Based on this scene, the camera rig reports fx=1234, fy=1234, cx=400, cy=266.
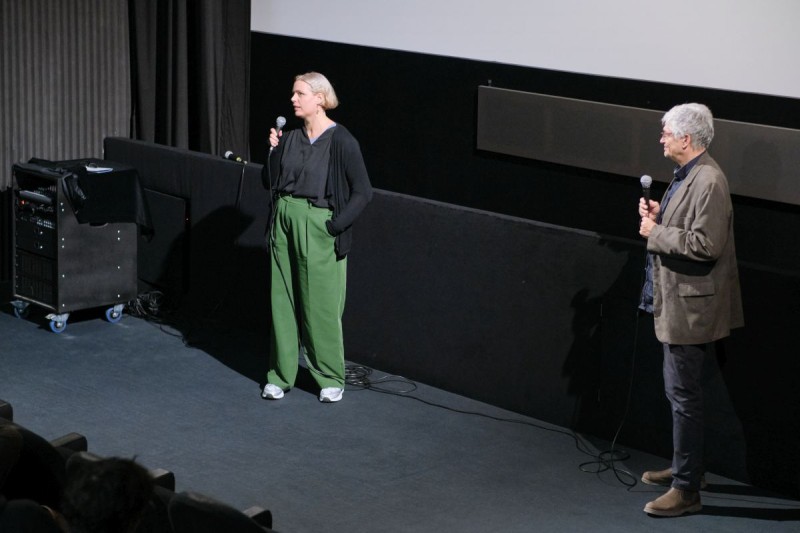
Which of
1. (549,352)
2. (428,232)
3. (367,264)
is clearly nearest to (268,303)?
(367,264)

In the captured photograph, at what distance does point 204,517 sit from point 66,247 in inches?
163

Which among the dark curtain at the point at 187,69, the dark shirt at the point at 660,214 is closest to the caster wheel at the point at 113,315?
the dark curtain at the point at 187,69

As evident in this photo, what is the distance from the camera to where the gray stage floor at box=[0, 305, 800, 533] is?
4797 mm

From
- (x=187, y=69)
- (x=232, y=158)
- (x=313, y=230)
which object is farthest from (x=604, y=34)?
(x=187, y=69)

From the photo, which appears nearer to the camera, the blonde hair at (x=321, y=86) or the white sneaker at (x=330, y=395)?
the blonde hair at (x=321, y=86)

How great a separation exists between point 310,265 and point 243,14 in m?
3.05

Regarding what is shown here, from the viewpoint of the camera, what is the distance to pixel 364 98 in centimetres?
776

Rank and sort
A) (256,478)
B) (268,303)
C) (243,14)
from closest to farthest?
(256,478)
(268,303)
(243,14)

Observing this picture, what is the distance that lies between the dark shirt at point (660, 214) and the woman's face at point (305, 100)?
1.73m

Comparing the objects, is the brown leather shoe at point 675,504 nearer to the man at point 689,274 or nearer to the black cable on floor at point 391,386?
the man at point 689,274

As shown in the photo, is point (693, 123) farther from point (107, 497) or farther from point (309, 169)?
point (107, 497)

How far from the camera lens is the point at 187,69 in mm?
8086

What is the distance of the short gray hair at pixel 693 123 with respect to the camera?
4605mm

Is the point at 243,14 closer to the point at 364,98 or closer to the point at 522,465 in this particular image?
the point at 364,98
